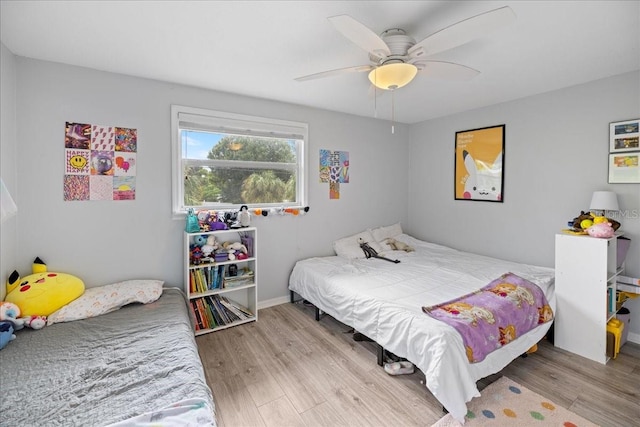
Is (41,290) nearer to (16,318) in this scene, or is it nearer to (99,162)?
(16,318)

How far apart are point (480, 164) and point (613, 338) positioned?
206cm

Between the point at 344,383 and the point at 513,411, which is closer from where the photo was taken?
the point at 513,411

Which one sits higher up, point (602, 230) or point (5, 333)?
point (602, 230)

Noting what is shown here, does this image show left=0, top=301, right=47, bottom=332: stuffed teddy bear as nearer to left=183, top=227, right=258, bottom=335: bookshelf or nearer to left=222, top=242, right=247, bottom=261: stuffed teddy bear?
left=183, top=227, right=258, bottom=335: bookshelf

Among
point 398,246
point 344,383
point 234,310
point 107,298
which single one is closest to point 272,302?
point 234,310

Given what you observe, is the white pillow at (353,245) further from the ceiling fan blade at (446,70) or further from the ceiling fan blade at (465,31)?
the ceiling fan blade at (465,31)

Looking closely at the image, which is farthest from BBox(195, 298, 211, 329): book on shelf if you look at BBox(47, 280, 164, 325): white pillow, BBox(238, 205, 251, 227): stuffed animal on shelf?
BBox(238, 205, 251, 227): stuffed animal on shelf

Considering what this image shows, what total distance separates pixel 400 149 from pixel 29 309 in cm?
431

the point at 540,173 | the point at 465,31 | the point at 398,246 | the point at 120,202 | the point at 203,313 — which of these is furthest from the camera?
the point at 398,246

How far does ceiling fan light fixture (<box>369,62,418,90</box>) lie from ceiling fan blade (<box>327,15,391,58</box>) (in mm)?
77

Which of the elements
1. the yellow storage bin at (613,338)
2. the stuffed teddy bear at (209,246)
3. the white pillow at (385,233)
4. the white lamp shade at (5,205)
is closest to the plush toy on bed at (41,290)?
the stuffed teddy bear at (209,246)

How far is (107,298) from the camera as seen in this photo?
7.14 feet

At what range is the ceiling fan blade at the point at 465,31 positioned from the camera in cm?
126

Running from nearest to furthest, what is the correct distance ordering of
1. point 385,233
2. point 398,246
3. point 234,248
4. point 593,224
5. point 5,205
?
point 5,205 < point 593,224 < point 234,248 < point 398,246 < point 385,233
